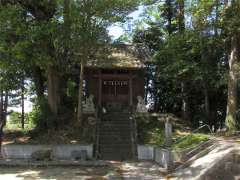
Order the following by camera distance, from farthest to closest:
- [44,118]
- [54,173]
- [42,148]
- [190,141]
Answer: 1. [44,118]
2. [42,148]
3. [190,141]
4. [54,173]

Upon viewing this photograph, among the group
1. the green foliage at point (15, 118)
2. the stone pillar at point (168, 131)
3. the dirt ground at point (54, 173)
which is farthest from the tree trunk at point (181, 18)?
the green foliage at point (15, 118)

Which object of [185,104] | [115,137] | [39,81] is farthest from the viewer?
[185,104]

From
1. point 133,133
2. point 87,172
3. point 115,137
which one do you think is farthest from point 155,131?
point 87,172

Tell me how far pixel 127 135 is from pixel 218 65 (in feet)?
23.3

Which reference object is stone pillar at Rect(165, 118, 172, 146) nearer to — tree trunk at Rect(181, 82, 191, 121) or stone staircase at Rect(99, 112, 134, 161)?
stone staircase at Rect(99, 112, 134, 161)

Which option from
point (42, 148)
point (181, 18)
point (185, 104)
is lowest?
point (42, 148)

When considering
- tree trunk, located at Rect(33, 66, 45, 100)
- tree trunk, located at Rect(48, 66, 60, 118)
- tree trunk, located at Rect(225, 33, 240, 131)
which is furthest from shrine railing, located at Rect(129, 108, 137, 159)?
tree trunk, located at Rect(33, 66, 45, 100)

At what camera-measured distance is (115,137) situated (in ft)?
72.4

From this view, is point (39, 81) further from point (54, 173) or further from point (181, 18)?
point (54, 173)

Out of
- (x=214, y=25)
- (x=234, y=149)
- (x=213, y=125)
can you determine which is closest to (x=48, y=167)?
(x=234, y=149)

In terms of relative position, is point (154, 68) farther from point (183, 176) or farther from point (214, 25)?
point (183, 176)

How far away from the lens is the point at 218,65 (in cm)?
2388

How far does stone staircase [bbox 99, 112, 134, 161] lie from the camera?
20.5 metres

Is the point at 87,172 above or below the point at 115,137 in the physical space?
below
